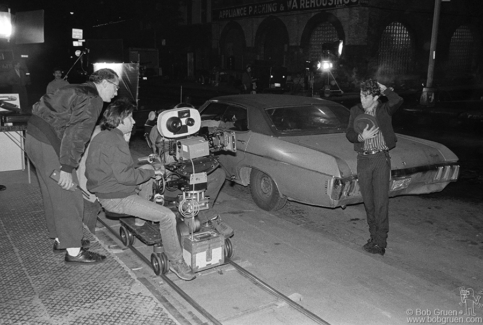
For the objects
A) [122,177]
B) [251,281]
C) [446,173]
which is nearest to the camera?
[122,177]

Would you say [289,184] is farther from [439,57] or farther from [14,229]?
[439,57]

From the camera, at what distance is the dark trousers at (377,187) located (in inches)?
190

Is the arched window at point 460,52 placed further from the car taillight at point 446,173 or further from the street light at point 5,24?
the street light at point 5,24

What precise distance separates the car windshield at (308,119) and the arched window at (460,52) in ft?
99.6

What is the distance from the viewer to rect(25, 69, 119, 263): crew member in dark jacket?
4.07m

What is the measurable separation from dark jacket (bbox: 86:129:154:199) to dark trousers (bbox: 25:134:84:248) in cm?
31

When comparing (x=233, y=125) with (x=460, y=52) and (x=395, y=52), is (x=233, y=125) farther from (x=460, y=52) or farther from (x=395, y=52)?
(x=460, y=52)

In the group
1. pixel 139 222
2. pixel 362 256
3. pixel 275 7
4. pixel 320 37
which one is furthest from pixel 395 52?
pixel 139 222

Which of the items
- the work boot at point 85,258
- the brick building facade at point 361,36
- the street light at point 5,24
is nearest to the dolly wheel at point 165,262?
the work boot at point 85,258

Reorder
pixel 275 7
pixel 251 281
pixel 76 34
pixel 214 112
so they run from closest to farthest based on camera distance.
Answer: pixel 251 281
pixel 214 112
pixel 76 34
pixel 275 7

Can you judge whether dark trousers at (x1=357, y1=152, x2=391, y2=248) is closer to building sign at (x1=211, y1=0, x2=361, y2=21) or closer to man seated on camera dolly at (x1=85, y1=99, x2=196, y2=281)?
man seated on camera dolly at (x1=85, y1=99, x2=196, y2=281)

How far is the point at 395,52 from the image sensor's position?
30062mm

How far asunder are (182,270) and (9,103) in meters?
4.92

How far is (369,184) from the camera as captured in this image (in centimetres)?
492
